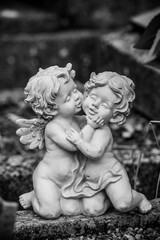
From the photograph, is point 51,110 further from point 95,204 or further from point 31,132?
point 95,204

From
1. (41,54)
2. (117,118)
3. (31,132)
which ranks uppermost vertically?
(117,118)

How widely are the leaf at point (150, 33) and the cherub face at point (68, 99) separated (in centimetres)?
72

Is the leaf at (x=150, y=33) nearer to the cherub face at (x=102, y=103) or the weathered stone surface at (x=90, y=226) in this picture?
the cherub face at (x=102, y=103)

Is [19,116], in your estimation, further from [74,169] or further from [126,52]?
[74,169]

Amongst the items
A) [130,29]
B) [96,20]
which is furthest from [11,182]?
[96,20]

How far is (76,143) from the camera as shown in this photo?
2371 millimetres

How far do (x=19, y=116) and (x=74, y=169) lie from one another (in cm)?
163

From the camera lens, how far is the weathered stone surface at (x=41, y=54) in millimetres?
5027

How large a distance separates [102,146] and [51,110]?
0.81 ft

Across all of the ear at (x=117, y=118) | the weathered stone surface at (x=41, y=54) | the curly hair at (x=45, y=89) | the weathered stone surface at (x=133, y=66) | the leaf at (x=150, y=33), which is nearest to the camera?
the curly hair at (x=45, y=89)

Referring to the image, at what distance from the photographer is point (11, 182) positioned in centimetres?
311

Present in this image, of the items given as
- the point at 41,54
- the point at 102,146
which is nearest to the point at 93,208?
the point at 102,146

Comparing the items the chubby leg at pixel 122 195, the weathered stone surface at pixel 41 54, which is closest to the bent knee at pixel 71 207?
the chubby leg at pixel 122 195

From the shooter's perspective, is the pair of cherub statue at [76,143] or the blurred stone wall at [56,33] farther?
the blurred stone wall at [56,33]
